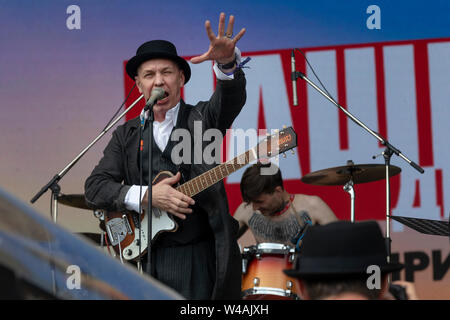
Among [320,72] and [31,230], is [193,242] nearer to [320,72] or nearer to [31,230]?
[320,72]

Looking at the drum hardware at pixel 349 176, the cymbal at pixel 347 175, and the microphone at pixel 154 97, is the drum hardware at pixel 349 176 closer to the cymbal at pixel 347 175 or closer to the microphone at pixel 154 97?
the cymbal at pixel 347 175

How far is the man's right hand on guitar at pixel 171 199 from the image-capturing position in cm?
334

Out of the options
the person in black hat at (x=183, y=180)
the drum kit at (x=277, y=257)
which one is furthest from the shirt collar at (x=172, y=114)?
the drum kit at (x=277, y=257)

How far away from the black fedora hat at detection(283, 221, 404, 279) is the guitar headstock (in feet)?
6.89

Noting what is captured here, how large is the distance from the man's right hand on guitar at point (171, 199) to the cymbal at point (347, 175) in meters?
1.31

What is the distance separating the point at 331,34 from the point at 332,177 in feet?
3.83

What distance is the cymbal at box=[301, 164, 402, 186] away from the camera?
4.39 metres

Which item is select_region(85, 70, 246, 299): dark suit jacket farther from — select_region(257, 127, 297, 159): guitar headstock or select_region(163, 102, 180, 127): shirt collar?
select_region(257, 127, 297, 159): guitar headstock

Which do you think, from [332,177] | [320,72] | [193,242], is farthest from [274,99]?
[193,242]

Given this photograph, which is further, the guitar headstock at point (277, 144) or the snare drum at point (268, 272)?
the snare drum at point (268, 272)

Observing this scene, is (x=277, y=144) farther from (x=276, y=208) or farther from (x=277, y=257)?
(x=276, y=208)

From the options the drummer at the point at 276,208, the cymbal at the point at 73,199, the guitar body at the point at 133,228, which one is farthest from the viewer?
the drummer at the point at 276,208

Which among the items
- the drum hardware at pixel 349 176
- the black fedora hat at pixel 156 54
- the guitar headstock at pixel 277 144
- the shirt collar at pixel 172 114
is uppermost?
the black fedora hat at pixel 156 54

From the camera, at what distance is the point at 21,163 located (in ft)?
17.2
